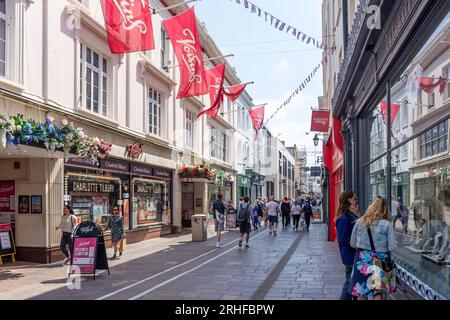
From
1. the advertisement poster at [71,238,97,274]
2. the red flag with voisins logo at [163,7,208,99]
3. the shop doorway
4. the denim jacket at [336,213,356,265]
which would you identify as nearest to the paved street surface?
the advertisement poster at [71,238,97,274]

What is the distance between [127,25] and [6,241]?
6.14 metres

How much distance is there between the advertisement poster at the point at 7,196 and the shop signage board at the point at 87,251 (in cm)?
345

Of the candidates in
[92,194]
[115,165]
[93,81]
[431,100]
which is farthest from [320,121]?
[431,100]

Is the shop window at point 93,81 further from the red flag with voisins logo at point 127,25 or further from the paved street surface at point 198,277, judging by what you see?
the paved street surface at point 198,277

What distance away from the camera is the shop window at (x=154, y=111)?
1959 cm

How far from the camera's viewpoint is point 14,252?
38.9 ft

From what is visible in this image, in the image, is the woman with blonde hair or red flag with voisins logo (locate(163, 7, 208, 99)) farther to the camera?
red flag with voisins logo (locate(163, 7, 208, 99))

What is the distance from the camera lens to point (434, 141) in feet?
18.9

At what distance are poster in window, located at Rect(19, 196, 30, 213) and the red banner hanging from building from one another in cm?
1281

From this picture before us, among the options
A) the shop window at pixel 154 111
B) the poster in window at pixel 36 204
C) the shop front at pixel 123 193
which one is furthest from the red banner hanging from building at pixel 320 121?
the poster in window at pixel 36 204

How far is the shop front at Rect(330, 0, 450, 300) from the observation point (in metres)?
5.45

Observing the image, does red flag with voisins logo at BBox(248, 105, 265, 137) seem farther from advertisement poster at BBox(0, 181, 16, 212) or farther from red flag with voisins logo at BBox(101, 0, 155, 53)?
advertisement poster at BBox(0, 181, 16, 212)
